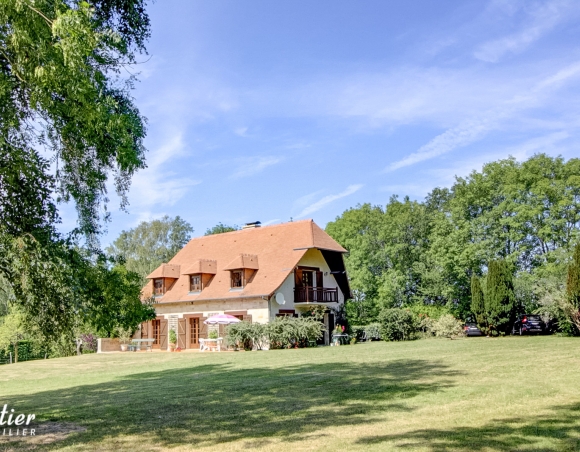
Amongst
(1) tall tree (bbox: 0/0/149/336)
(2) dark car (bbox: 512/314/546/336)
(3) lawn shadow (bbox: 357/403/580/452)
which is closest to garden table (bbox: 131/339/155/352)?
(2) dark car (bbox: 512/314/546/336)

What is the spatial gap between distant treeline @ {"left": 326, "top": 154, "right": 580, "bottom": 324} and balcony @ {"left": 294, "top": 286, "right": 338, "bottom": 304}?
504 inches

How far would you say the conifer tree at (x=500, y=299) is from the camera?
95.8ft

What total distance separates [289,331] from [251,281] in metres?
4.79

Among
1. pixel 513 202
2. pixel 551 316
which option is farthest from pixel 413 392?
pixel 513 202

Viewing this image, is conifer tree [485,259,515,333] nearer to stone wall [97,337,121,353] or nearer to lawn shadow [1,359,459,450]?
lawn shadow [1,359,459,450]

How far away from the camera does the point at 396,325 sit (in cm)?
3086

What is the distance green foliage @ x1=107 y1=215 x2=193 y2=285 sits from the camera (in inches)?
1986

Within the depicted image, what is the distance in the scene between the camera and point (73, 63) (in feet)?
17.9

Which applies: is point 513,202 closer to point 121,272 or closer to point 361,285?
point 361,285

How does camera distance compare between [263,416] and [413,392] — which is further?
[413,392]

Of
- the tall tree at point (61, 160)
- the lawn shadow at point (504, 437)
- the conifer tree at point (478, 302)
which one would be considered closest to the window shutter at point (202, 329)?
the conifer tree at point (478, 302)

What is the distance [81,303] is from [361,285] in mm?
39174

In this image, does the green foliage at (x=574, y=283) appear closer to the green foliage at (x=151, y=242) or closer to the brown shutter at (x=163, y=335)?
the brown shutter at (x=163, y=335)

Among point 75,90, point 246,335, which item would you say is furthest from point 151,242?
point 75,90
